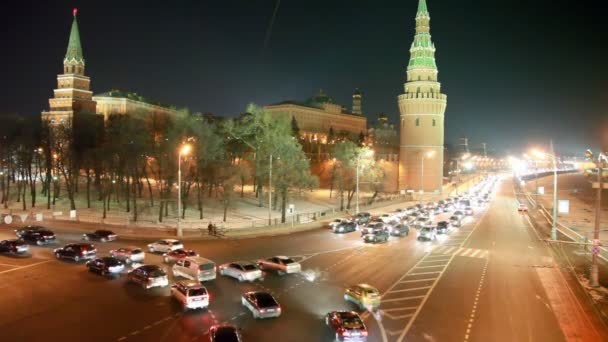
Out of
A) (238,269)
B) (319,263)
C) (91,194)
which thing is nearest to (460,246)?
(319,263)

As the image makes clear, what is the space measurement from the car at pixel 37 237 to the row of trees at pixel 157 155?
10.5m

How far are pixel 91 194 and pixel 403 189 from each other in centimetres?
6313

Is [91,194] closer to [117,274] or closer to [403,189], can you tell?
[117,274]

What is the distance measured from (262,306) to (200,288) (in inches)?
129

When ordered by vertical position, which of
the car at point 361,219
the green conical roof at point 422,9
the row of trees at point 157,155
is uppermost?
the green conical roof at point 422,9

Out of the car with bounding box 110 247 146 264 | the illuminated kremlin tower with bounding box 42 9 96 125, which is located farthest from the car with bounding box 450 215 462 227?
the illuminated kremlin tower with bounding box 42 9 96 125

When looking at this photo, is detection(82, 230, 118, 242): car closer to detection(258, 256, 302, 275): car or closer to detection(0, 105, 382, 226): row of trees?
detection(0, 105, 382, 226): row of trees

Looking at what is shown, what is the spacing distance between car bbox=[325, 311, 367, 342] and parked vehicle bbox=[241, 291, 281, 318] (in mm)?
2743

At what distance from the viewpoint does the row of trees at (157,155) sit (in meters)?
50.5

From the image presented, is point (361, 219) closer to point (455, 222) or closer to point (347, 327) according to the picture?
point (455, 222)

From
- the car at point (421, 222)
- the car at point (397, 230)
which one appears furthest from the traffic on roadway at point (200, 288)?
the car at point (421, 222)

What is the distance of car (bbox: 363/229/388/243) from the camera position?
4038 centimetres

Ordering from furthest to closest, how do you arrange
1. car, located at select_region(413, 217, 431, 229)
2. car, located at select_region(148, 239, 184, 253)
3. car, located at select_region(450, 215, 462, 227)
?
car, located at select_region(450, 215, 462, 227) < car, located at select_region(413, 217, 431, 229) < car, located at select_region(148, 239, 184, 253)

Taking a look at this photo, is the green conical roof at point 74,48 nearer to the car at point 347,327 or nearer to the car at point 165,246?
the car at point 165,246
